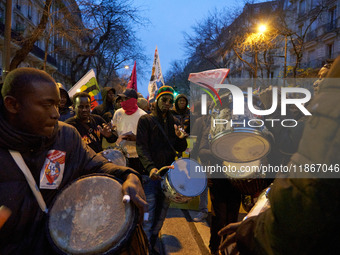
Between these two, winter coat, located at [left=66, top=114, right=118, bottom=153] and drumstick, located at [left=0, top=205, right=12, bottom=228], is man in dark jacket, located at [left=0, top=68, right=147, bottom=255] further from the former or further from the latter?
winter coat, located at [left=66, top=114, right=118, bottom=153]

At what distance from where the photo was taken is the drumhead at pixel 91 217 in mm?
1782

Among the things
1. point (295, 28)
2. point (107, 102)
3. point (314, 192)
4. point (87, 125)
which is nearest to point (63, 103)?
point (87, 125)

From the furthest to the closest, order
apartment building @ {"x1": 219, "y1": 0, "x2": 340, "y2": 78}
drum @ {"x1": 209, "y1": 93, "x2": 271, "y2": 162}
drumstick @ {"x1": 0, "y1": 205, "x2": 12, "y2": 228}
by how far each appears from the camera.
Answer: apartment building @ {"x1": 219, "y1": 0, "x2": 340, "y2": 78} → drum @ {"x1": 209, "y1": 93, "x2": 271, "y2": 162} → drumstick @ {"x1": 0, "y1": 205, "x2": 12, "y2": 228}

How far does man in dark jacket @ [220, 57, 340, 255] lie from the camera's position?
1.05 metres

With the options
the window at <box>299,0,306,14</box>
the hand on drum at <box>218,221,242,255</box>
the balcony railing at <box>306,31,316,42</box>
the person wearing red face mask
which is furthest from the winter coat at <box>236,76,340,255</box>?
the window at <box>299,0,306,14</box>

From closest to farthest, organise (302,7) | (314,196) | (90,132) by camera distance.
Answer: (314,196)
(90,132)
(302,7)

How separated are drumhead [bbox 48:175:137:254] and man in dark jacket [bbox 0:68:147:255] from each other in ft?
0.29

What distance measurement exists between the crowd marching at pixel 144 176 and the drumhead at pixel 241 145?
0.14m

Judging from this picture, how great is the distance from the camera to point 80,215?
193 centimetres

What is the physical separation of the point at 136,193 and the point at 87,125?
258 centimetres

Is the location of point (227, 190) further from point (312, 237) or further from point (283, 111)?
point (312, 237)

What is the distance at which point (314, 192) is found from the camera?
42.2 inches

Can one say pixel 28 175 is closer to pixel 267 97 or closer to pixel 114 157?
pixel 114 157

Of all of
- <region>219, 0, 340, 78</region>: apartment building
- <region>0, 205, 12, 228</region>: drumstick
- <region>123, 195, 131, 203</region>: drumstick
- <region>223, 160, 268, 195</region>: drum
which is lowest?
<region>223, 160, 268, 195</region>: drum
